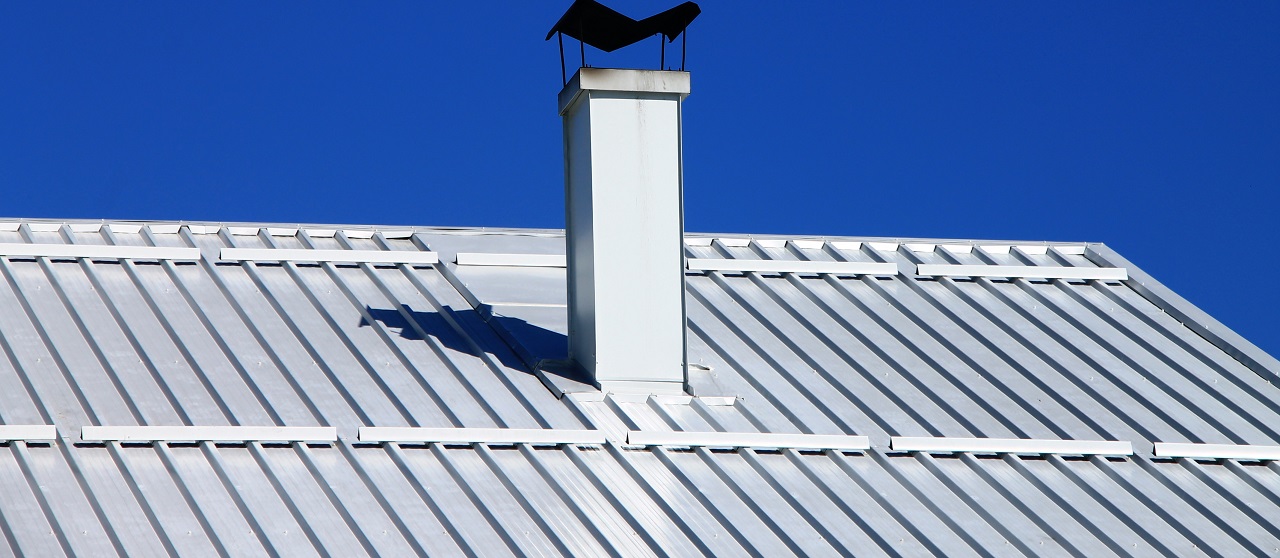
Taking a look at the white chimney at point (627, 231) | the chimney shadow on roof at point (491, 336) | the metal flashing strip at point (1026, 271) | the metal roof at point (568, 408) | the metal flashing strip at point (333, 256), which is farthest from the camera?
the metal flashing strip at point (1026, 271)

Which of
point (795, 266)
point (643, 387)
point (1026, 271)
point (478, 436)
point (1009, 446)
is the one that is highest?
point (795, 266)

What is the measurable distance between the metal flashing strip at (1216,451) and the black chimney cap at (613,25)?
465 cm

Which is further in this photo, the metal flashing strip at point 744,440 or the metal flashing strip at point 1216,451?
the metal flashing strip at point 1216,451

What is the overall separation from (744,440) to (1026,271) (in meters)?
4.68

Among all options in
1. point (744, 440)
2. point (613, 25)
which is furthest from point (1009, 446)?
point (613, 25)

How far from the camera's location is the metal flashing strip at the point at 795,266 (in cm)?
1479

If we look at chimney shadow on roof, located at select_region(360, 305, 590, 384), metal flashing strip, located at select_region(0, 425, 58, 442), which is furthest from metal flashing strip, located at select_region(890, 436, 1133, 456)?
metal flashing strip, located at select_region(0, 425, 58, 442)

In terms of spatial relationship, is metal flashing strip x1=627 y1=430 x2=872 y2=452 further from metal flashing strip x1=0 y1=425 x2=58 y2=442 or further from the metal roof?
metal flashing strip x1=0 y1=425 x2=58 y2=442

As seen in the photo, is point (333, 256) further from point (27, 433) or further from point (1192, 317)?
point (1192, 317)

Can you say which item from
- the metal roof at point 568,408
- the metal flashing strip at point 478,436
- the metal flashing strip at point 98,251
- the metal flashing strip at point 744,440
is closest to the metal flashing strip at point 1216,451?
the metal roof at point 568,408

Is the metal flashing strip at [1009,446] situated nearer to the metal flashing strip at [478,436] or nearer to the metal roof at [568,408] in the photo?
the metal roof at [568,408]

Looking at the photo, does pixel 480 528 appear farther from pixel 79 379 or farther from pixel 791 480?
pixel 79 379

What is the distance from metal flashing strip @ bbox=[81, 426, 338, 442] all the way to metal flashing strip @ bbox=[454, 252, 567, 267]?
3.52m

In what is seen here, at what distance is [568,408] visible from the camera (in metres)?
12.0
